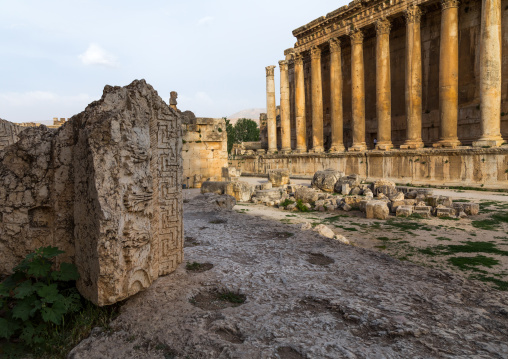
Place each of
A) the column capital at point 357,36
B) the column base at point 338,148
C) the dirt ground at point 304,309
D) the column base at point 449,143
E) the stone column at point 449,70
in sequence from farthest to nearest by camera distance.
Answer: the column base at point 338,148, the column capital at point 357,36, the stone column at point 449,70, the column base at point 449,143, the dirt ground at point 304,309

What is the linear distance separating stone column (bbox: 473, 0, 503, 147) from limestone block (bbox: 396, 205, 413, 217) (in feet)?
23.7

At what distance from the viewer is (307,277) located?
12.1 ft

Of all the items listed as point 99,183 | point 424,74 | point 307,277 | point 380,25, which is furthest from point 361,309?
point 424,74

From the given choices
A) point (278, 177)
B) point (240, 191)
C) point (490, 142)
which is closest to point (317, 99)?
point (278, 177)

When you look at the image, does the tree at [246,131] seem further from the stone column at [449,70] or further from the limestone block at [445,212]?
the limestone block at [445,212]

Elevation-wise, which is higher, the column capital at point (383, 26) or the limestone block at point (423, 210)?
the column capital at point (383, 26)

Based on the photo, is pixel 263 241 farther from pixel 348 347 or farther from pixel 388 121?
pixel 388 121

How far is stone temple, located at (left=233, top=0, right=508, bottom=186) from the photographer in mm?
14047

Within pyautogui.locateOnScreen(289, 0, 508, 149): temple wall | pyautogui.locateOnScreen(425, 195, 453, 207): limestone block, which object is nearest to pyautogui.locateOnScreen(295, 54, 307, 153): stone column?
pyautogui.locateOnScreen(289, 0, 508, 149): temple wall

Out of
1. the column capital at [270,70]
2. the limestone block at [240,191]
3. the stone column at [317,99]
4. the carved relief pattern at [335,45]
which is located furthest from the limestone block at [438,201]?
the column capital at [270,70]

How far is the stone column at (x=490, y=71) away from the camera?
Result: 1381 cm

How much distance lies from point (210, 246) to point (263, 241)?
832 millimetres

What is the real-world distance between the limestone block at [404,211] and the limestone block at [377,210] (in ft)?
0.88

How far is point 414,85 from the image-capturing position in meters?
16.8
